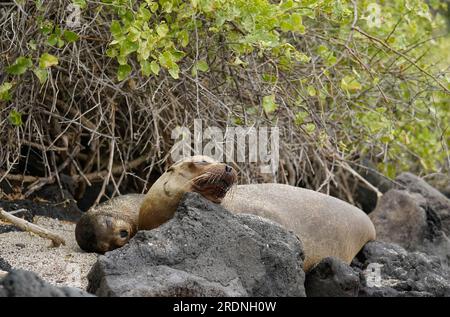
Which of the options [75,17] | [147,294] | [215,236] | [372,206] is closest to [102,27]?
[75,17]

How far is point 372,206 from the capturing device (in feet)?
22.6

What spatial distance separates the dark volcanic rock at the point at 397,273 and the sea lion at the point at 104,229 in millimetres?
1321

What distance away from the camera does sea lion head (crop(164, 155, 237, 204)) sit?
4191 millimetres

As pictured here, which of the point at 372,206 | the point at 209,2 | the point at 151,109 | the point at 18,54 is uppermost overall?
the point at 209,2

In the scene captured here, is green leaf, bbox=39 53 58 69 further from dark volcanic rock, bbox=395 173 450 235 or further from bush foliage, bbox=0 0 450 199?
dark volcanic rock, bbox=395 173 450 235

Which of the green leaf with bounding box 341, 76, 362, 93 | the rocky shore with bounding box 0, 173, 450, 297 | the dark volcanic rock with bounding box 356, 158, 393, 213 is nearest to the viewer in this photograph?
the rocky shore with bounding box 0, 173, 450, 297

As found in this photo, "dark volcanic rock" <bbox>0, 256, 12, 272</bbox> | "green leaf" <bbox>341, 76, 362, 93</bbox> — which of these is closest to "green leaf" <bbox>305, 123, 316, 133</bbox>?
"green leaf" <bbox>341, 76, 362, 93</bbox>

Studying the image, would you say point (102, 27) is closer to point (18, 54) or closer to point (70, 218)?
point (18, 54)

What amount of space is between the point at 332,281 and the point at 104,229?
54.7 inches

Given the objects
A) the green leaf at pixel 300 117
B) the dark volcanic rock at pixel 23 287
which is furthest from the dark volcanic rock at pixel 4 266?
the green leaf at pixel 300 117

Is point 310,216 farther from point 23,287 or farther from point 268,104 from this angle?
point 23,287

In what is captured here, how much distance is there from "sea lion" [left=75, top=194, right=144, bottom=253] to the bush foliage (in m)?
0.44
